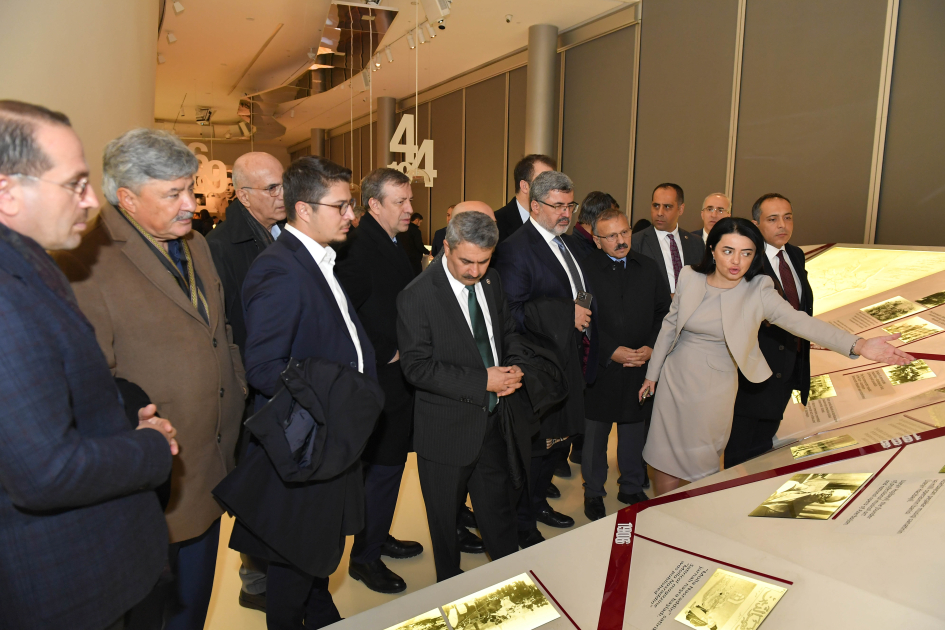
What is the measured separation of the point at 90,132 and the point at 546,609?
2395 millimetres

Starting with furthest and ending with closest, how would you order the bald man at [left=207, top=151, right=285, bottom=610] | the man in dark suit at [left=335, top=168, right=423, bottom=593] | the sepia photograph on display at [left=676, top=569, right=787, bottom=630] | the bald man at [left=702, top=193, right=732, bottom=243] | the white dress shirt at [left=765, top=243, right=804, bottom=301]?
the bald man at [left=702, top=193, right=732, bottom=243] → the white dress shirt at [left=765, top=243, right=804, bottom=301] → the man in dark suit at [left=335, top=168, right=423, bottom=593] → the bald man at [left=207, top=151, right=285, bottom=610] → the sepia photograph on display at [left=676, top=569, right=787, bottom=630]

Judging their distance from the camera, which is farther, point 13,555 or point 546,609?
point 546,609

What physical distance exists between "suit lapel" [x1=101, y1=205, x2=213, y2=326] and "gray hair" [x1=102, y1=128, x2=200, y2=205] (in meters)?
0.08

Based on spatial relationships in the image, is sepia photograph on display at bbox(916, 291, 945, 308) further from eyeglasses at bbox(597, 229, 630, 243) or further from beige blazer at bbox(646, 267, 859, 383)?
eyeglasses at bbox(597, 229, 630, 243)

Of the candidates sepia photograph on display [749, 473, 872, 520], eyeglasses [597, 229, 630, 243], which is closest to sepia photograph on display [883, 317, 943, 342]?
eyeglasses [597, 229, 630, 243]

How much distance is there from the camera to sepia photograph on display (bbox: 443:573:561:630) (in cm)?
138

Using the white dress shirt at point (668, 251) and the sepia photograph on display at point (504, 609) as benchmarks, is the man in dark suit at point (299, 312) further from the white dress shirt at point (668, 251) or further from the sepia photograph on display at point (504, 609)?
the white dress shirt at point (668, 251)

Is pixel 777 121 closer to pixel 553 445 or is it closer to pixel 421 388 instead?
pixel 553 445

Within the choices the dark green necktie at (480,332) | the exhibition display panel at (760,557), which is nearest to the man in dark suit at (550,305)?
the dark green necktie at (480,332)

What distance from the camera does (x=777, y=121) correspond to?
5781 millimetres

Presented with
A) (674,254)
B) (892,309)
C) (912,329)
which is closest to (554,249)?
(674,254)

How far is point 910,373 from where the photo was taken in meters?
3.00

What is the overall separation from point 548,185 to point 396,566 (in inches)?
80.9

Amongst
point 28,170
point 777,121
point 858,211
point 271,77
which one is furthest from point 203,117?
point 28,170
